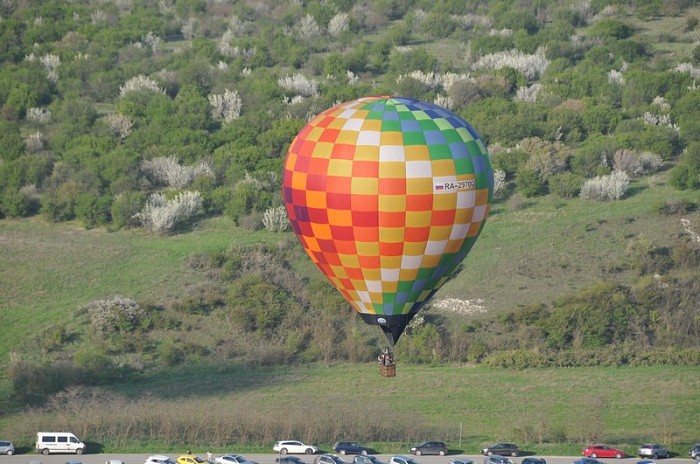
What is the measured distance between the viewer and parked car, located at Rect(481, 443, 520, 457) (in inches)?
2110

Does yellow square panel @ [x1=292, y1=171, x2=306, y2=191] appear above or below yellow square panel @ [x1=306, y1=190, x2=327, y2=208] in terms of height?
above

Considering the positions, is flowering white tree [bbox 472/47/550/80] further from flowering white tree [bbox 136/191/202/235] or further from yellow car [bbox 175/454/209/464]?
yellow car [bbox 175/454/209/464]

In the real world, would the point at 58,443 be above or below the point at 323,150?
below

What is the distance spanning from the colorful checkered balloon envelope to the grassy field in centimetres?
909

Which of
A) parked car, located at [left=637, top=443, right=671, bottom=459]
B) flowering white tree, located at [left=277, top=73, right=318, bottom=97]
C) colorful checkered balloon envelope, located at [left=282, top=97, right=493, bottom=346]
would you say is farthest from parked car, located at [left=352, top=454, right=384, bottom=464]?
flowering white tree, located at [left=277, top=73, right=318, bottom=97]

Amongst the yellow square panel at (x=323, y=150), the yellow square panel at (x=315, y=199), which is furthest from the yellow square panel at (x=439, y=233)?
the yellow square panel at (x=323, y=150)

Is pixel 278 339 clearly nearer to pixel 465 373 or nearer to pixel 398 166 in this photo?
pixel 465 373

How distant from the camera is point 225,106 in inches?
4166

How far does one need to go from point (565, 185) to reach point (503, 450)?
3383cm

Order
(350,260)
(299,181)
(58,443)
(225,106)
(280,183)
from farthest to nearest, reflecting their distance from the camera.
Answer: (225,106), (280,183), (58,443), (299,181), (350,260)

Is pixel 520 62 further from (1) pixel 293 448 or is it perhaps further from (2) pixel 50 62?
(1) pixel 293 448

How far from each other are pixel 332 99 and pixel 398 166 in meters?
59.8

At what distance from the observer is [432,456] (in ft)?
176

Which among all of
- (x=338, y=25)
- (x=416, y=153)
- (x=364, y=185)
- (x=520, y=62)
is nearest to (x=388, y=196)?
(x=364, y=185)
